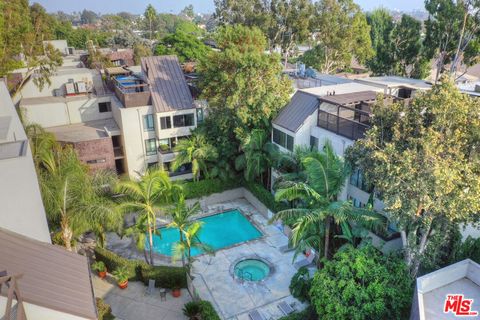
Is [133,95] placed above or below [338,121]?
above

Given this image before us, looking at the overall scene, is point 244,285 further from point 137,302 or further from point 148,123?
point 148,123

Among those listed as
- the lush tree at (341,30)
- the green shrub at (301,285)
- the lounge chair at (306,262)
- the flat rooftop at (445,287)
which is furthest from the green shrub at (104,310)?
the lush tree at (341,30)

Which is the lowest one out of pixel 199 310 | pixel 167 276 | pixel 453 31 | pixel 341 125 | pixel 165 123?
pixel 199 310

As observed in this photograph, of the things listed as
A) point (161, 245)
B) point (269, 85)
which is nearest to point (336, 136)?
point (269, 85)

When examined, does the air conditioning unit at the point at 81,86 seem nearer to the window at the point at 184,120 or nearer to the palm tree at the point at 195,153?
the window at the point at 184,120

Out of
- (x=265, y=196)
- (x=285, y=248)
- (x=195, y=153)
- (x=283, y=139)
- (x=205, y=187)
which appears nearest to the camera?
(x=285, y=248)

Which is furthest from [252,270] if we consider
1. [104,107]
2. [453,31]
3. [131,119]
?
[453,31]

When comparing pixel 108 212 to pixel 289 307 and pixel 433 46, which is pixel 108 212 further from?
pixel 433 46
